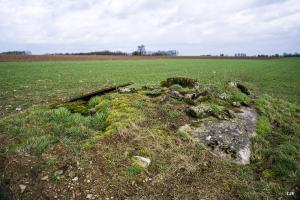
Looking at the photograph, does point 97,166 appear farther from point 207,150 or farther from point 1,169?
point 207,150

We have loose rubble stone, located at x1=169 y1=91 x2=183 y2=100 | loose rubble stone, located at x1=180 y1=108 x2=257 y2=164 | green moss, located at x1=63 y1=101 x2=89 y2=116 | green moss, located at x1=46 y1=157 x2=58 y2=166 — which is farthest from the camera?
loose rubble stone, located at x1=169 y1=91 x2=183 y2=100

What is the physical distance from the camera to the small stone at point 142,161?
5.21 meters

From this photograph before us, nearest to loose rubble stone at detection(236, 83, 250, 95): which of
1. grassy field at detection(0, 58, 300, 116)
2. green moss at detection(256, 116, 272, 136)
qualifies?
green moss at detection(256, 116, 272, 136)

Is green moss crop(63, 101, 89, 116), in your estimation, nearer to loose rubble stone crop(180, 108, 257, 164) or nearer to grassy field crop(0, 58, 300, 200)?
grassy field crop(0, 58, 300, 200)

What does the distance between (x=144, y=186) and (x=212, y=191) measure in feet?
4.20

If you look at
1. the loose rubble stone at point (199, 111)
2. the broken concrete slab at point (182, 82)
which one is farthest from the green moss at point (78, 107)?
the broken concrete slab at point (182, 82)

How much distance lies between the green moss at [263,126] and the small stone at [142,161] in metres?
3.71

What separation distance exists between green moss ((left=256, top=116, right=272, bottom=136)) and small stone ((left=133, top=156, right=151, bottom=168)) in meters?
3.71

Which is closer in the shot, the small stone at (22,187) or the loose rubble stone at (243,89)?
the small stone at (22,187)

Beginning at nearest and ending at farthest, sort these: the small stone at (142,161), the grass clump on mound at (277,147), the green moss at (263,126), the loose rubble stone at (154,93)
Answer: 1. the small stone at (142,161)
2. the grass clump on mound at (277,147)
3. the green moss at (263,126)
4. the loose rubble stone at (154,93)

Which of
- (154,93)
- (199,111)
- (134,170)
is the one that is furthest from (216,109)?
(134,170)

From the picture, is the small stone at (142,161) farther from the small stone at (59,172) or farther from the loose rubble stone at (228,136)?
the loose rubble stone at (228,136)

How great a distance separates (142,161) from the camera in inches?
208

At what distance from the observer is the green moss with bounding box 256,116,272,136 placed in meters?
7.35
